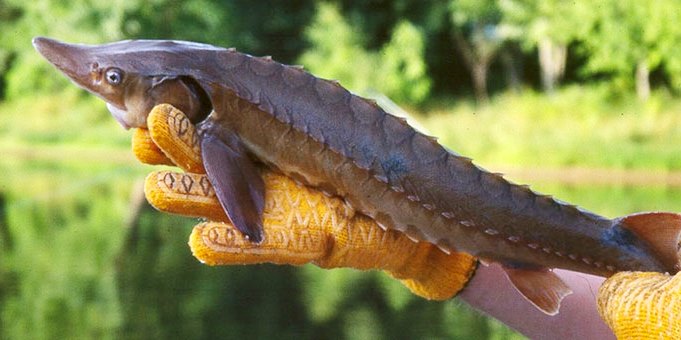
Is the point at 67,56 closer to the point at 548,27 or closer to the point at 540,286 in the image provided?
the point at 540,286

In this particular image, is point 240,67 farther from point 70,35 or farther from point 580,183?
point 70,35

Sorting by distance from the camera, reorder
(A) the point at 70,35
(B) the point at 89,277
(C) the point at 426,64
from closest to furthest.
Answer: (B) the point at 89,277
(A) the point at 70,35
(C) the point at 426,64

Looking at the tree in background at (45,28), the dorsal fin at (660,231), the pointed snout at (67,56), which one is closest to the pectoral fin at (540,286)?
the dorsal fin at (660,231)

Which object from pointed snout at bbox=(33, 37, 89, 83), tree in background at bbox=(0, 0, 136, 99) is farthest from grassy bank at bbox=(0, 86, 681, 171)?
pointed snout at bbox=(33, 37, 89, 83)

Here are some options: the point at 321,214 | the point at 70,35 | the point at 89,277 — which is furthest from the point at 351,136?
the point at 70,35

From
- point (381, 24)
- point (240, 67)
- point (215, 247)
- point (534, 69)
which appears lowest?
point (215, 247)

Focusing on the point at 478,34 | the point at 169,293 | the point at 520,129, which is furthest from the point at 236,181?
the point at 478,34
